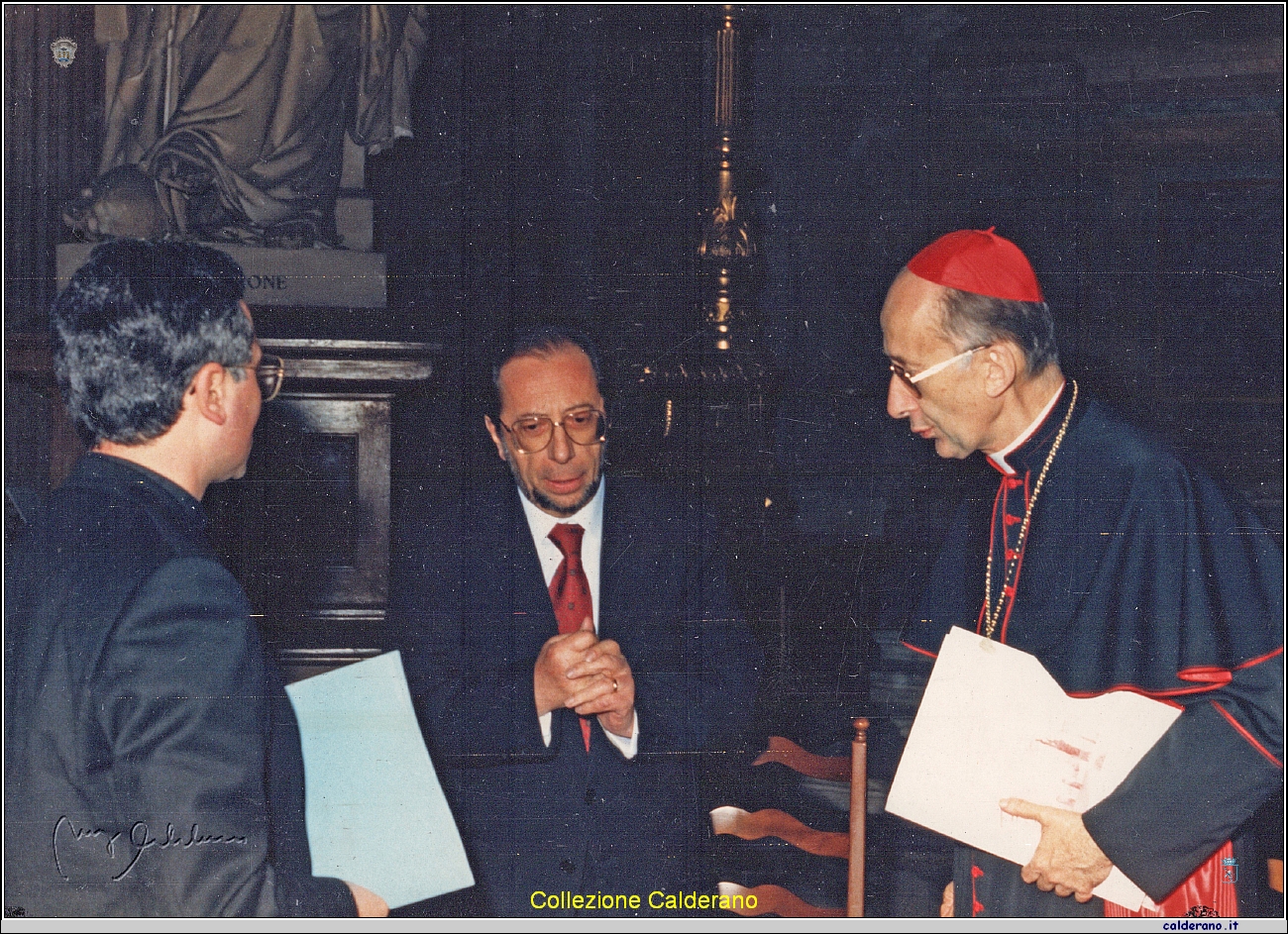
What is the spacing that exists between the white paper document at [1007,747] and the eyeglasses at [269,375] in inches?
72.8

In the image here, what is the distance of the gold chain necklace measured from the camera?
2.77m

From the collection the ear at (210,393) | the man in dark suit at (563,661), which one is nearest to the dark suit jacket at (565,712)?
the man in dark suit at (563,661)

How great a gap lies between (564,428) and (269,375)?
0.77 metres

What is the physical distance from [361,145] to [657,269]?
2.84 feet

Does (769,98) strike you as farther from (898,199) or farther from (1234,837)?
(1234,837)

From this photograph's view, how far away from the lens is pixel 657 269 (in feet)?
9.72

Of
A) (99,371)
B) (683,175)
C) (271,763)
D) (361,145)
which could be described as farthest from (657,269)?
(271,763)

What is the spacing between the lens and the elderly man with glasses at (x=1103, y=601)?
107 inches

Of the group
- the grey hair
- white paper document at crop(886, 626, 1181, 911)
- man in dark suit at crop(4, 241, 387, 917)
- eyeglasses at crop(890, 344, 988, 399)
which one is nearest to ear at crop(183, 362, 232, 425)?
man in dark suit at crop(4, 241, 387, 917)

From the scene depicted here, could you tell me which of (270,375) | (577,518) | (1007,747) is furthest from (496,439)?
(1007,747)

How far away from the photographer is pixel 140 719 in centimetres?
253

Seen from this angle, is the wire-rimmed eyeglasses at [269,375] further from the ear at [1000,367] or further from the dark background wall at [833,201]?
the ear at [1000,367]

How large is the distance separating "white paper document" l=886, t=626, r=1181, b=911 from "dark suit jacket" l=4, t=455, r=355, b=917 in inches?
62.4

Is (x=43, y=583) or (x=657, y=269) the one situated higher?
(x=657, y=269)
